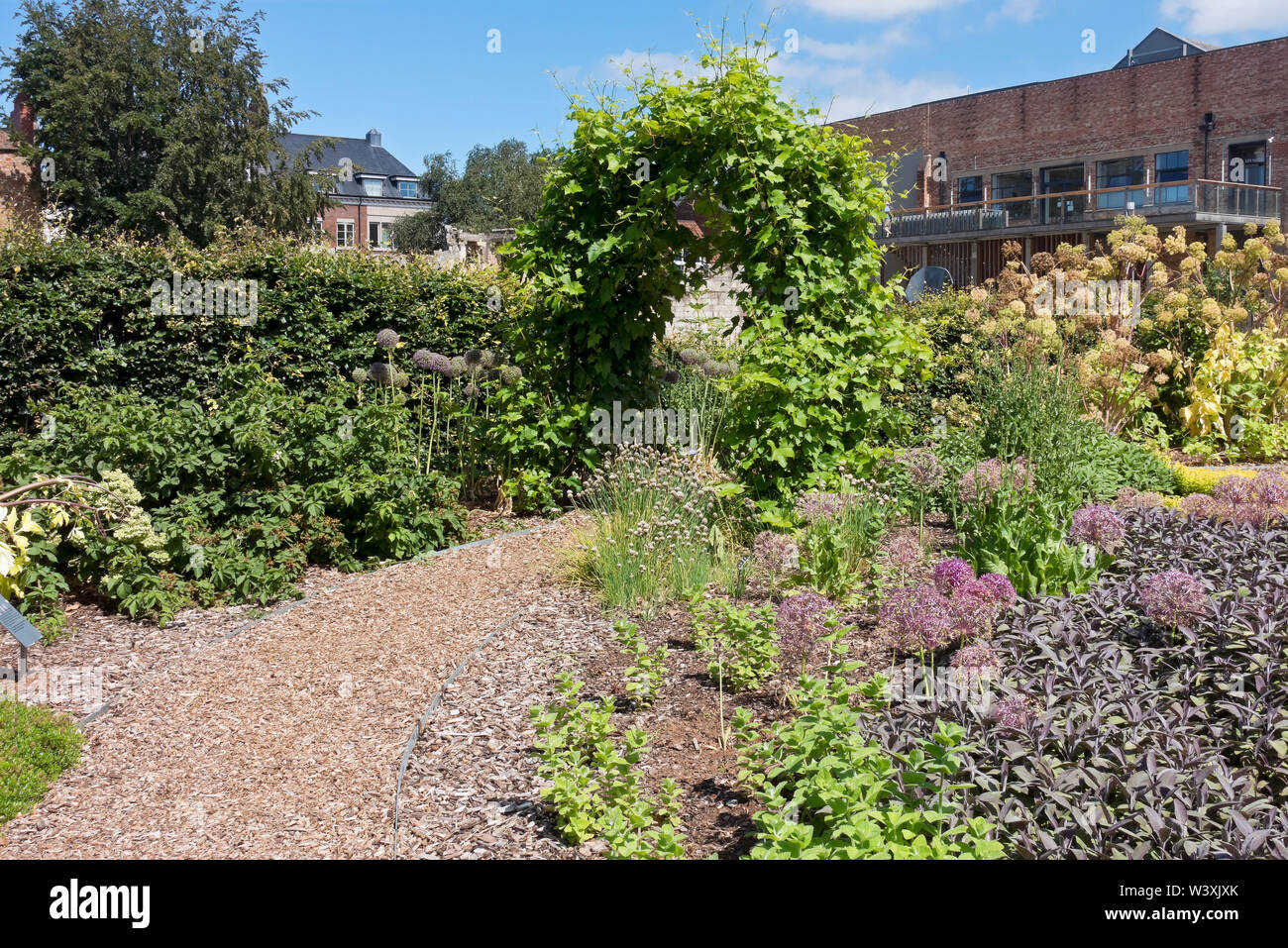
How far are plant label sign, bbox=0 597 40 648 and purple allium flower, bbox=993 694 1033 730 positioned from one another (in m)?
3.40

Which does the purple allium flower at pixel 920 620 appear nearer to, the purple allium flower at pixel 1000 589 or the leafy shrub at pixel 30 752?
the purple allium flower at pixel 1000 589

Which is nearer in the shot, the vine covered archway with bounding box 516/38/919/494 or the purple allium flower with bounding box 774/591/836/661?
the purple allium flower with bounding box 774/591/836/661

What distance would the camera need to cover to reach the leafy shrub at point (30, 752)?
349 cm

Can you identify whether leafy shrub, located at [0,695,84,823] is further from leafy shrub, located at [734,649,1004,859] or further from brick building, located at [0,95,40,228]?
brick building, located at [0,95,40,228]

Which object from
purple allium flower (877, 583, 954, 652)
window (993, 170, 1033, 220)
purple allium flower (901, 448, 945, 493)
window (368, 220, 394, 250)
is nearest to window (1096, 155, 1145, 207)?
window (993, 170, 1033, 220)

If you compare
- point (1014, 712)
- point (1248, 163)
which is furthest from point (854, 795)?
point (1248, 163)

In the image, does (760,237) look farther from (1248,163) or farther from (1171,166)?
(1171,166)

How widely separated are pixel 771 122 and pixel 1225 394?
6082 millimetres

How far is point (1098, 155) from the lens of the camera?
28.7 meters

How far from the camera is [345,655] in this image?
193 inches

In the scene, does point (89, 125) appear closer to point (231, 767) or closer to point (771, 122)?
point (771, 122)

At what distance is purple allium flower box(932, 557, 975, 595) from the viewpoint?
3.79 m

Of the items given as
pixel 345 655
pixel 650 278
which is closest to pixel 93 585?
pixel 345 655

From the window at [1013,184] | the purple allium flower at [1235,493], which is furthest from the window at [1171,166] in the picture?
the purple allium flower at [1235,493]
